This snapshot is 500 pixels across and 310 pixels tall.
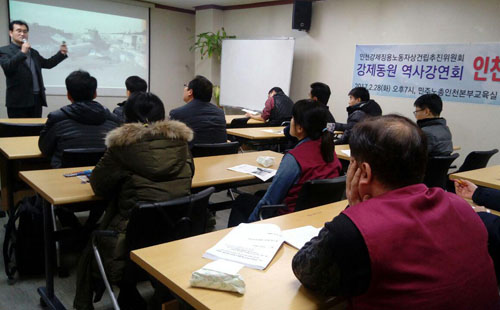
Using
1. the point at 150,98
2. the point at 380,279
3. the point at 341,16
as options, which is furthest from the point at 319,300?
the point at 341,16

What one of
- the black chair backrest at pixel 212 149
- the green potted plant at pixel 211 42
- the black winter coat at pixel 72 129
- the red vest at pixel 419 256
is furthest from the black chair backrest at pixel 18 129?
the green potted plant at pixel 211 42

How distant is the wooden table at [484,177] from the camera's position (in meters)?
2.70

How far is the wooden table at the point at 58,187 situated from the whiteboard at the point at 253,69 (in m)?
4.27

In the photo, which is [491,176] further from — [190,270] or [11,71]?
[11,71]

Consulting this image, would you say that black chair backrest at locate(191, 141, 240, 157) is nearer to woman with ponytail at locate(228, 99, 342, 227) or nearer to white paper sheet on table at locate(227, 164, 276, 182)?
white paper sheet on table at locate(227, 164, 276, 182)

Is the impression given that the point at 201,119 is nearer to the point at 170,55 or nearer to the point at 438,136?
the point at 438,136

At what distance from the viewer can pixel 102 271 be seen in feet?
5.80

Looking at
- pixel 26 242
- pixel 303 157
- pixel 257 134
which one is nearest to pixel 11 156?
pixel 26 242

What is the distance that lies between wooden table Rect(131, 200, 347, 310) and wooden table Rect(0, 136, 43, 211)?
5.99 ft

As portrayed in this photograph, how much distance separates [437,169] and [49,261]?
9.50 feet

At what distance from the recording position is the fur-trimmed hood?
1755 millimetres

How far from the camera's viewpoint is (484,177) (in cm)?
284

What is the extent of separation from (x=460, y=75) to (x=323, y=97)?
5.70 feet

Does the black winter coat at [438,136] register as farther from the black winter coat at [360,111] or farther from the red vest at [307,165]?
the red vest at [307,165]
